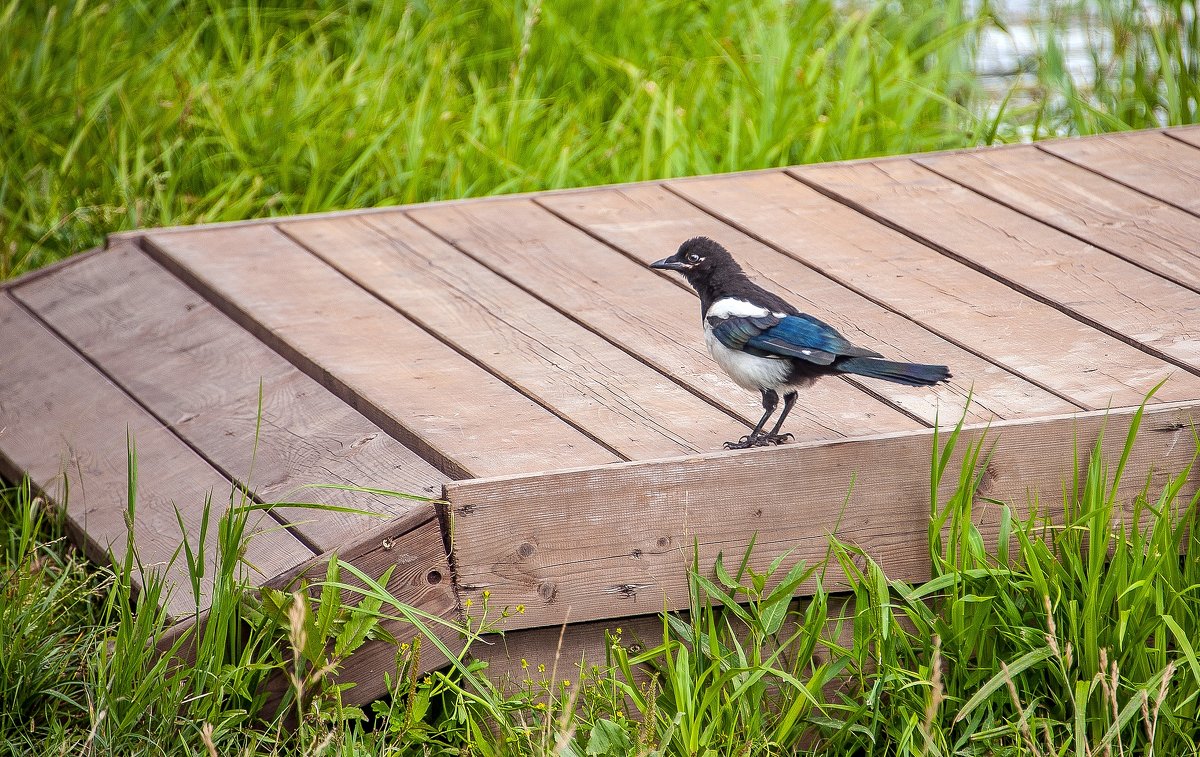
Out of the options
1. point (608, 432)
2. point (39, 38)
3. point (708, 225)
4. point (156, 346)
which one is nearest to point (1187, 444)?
point (608, 432)

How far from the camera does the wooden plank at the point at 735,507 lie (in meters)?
2.56

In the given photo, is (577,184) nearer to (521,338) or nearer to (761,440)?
(521,338)

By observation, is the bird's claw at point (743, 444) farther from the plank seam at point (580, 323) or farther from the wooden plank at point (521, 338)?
the plank seam at point (580, 323)

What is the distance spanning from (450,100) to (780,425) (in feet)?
10.00

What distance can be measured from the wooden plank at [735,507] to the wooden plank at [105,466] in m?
0.43

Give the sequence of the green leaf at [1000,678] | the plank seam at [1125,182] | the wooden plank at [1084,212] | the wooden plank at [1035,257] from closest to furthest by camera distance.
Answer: the green leaf at [1000,678] < the wooden plank at [1035,257] < the wooden plank at [1084,212] < the plank seam at [1125,182]

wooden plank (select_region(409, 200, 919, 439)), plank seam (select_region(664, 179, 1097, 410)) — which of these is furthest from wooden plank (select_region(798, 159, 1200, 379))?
wooden plank (select_region(409, 200, 919, 439))

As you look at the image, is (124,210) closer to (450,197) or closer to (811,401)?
(450,197)

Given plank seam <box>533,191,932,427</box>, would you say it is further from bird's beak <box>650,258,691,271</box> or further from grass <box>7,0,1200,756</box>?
bird's beak <box>650,258,691,271</box>

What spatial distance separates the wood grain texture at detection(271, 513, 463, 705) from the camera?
2.54 meters

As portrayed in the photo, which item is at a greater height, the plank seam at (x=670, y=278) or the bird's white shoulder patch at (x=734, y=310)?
the bird's white shoulder patch at (x=734, y=310)

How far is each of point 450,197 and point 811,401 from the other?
2299 mm

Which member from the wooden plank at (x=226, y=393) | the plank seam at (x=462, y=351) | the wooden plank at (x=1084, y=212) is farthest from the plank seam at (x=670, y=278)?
the wooden plank at (x=226, y=393)

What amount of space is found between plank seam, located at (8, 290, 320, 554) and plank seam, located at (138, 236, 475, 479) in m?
0.30
